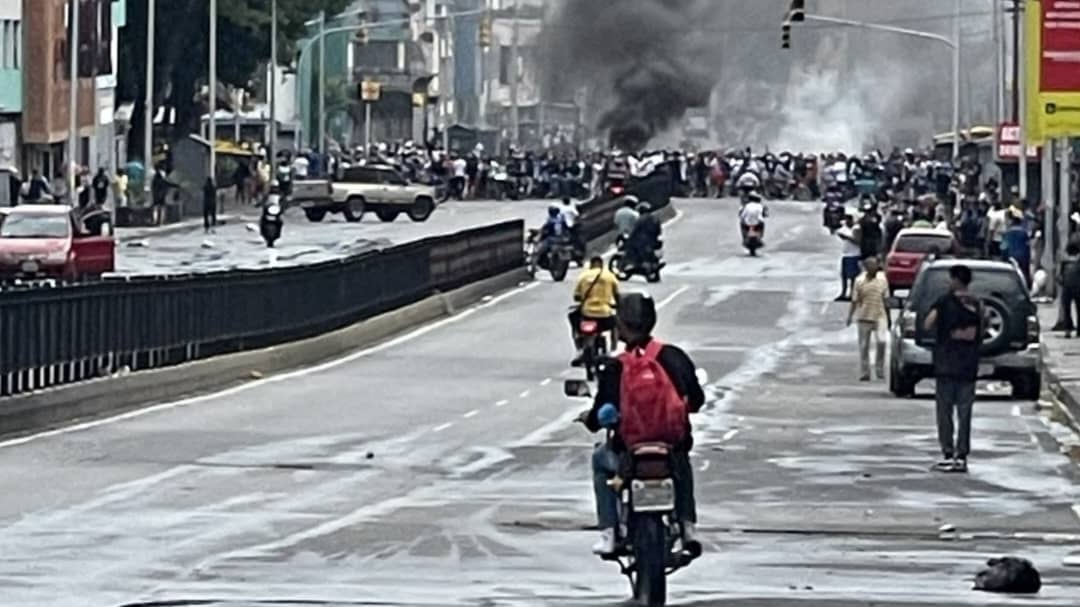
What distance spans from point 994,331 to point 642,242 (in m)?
26.4

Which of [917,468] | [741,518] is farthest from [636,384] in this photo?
[917,468]

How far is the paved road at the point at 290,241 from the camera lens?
6406 cm

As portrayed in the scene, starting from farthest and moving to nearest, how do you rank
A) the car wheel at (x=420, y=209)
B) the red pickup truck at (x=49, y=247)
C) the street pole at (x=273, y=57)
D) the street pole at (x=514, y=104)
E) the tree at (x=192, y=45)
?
the street pole at (x=514, y=104) < the tree at (x=192, y=45) < the street pole at (x=273, y=57) < the car wheel at (x=420, y=209) < the red pickup truck at (x=49, y=247)

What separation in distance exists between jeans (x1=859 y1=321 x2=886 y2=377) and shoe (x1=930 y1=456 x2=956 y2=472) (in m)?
13.2

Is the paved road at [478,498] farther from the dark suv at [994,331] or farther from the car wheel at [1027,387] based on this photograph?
the car wheel at [1027,387]

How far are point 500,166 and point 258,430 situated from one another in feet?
262

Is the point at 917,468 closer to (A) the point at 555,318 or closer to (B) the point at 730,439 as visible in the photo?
(B) the point at 730,439

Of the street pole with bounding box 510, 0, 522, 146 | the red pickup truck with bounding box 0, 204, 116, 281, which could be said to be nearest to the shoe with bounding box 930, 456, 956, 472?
the red pickup truck with bounding box 0, 204, 116, 281

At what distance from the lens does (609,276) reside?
37.2 meters

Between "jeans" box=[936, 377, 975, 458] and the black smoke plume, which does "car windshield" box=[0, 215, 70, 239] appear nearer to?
"jeans" box=[936, 377, 975, 458]

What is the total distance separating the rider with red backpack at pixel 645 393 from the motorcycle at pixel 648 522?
0.27 ft

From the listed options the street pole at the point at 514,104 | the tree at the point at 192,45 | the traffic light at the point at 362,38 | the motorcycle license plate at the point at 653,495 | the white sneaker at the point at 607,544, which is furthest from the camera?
the street pole at the point at 514,104

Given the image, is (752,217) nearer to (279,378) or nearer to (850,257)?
(850,257)

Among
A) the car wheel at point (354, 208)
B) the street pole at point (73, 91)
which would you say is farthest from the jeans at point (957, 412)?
the car wheel at point (354, 208)
